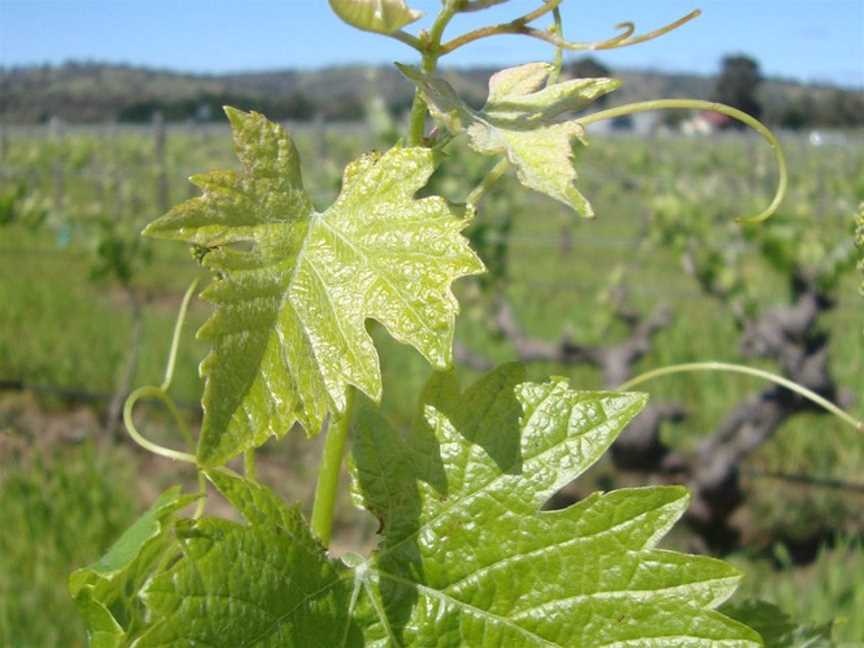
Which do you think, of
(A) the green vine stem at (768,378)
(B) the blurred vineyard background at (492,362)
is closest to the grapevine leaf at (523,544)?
(A) the green vine stem at (768,378)

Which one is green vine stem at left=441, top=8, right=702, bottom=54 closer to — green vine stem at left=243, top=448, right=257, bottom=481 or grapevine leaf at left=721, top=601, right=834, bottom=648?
green vine stem at left=243, top=448, right=257, bottom=481

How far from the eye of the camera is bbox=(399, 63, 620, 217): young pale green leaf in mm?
473

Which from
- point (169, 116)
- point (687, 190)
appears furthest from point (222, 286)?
point (169, 116)

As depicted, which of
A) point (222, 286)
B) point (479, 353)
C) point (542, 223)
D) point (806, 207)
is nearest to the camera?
point (222, 286)

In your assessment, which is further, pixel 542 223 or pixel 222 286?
pixel 542 223

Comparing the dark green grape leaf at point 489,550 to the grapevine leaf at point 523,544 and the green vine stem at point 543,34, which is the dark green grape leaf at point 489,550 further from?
the green vine stem at point 543,34

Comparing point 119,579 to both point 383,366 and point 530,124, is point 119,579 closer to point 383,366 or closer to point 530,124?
point 530,124

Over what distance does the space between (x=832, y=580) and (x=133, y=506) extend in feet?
6.23

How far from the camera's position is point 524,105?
0.56 meters

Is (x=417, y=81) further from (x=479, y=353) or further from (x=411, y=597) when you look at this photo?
(x=479, y=353)

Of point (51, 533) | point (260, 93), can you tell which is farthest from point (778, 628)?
point (260, 93)

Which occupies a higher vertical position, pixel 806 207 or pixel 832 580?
pixel 806 207

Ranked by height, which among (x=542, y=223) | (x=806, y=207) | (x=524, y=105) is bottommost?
(x=542, y=223)

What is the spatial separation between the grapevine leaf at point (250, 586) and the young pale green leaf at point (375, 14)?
24cm
